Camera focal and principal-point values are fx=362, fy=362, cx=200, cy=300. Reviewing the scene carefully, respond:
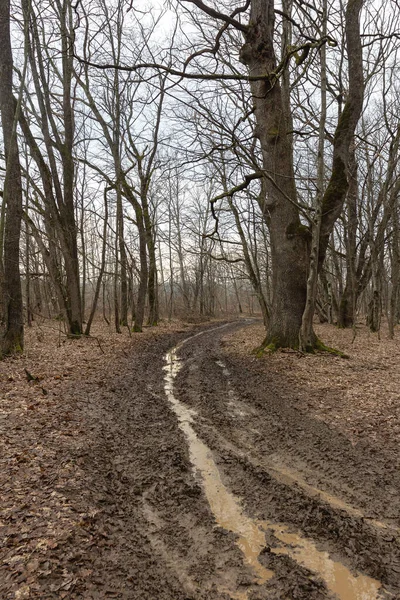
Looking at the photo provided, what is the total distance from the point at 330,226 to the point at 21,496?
883cm

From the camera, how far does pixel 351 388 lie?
6637 mm

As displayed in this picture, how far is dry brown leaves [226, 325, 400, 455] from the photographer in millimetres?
4887

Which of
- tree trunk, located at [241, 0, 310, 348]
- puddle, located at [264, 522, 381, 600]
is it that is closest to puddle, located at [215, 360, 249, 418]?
puddle, located at [264, 522, 381, 600]

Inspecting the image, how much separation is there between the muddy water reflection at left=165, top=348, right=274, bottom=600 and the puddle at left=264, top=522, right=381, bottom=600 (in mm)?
161

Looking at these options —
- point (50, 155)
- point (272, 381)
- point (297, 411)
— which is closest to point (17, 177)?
point (50, 155)

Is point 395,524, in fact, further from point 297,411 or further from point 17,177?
point 17,177

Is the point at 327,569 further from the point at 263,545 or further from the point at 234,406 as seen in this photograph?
the point at 234,406

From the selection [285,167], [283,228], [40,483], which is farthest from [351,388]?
[285,167]

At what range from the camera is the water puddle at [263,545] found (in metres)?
2.29

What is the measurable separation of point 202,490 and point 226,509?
0.40 metres

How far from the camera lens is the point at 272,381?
7.43m

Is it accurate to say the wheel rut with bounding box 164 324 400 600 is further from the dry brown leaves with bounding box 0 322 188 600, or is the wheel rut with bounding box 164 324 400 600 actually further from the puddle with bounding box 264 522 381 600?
the dry brown leaves with bounding box 0 322 188 600

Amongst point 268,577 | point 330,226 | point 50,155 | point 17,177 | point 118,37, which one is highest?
point 118,37

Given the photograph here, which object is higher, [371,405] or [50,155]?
[50,155]
